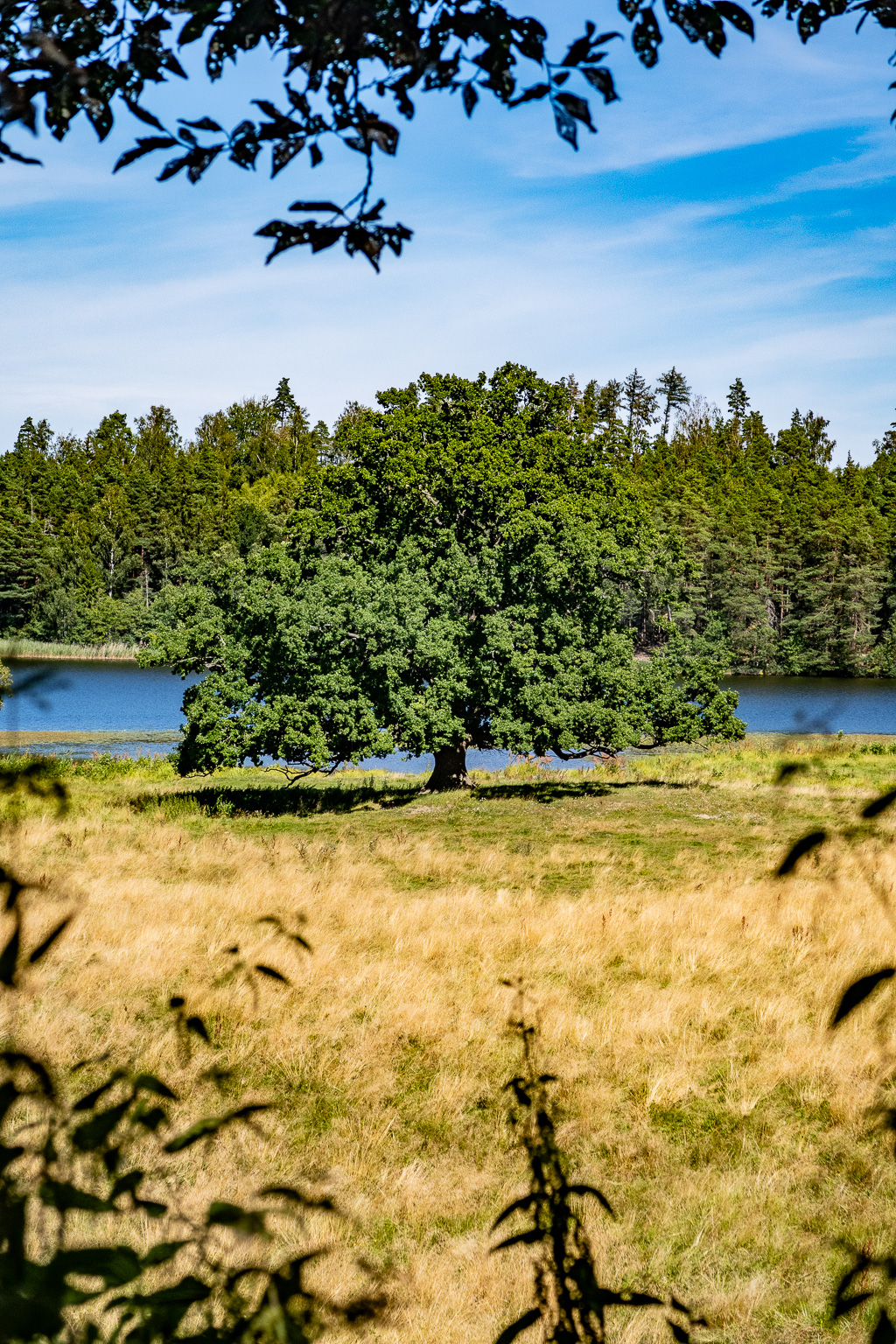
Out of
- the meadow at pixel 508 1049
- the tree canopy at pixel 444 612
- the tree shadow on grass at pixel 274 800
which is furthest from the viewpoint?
the tree shadow on grass at pixel 274 800

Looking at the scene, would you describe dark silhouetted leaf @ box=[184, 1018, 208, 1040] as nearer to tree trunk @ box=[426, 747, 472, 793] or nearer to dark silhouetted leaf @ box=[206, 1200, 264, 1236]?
dark silhouetted leaf @ box=[206, 1200, 264, 1236]

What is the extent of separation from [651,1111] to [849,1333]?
1.92 m

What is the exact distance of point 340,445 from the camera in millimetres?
24188

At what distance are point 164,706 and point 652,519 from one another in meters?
33.9

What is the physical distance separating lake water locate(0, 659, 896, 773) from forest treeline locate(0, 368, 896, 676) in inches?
279

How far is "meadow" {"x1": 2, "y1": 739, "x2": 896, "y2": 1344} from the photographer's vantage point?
13.5 ft

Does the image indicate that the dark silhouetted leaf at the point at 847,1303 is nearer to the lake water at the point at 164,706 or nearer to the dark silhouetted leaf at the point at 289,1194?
the dark silhouetted leaf at the point at 289,1194

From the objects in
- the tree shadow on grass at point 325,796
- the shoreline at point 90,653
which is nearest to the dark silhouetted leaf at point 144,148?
the tree shadow on grass at point 325,796

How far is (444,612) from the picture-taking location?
904 inches

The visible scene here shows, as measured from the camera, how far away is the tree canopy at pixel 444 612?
21469 mm

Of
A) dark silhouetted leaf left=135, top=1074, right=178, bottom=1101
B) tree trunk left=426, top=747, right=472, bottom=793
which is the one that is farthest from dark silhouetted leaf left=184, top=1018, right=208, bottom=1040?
tree trunk left=426, top=747, right=472, bottom=793

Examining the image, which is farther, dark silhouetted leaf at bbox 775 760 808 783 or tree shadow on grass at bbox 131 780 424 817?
tree shadow on grass at bbox 131 780 424 817

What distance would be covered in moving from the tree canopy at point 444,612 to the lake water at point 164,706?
519 cm

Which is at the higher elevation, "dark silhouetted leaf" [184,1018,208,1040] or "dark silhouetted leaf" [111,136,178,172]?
"dark silhouetted leaf" [111,136,178,172]
